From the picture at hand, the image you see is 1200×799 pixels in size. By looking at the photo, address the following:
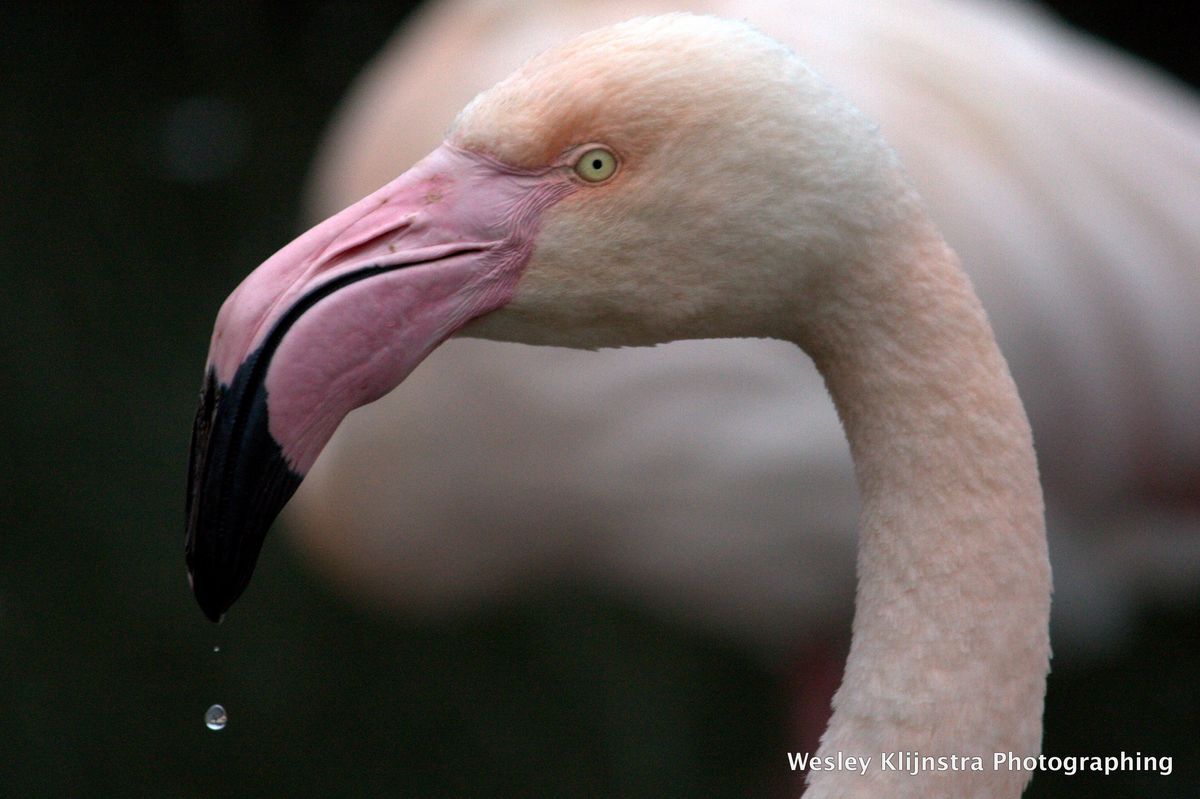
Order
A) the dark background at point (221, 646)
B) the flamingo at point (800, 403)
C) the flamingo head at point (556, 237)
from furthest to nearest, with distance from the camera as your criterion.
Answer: the dark background at point (221, 646)
the flamingo at point (800, 403)
the flamingo head at point (556, 237)

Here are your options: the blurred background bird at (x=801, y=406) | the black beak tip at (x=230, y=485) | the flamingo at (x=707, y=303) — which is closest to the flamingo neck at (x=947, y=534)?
the flamingo at (x=707, y=303)

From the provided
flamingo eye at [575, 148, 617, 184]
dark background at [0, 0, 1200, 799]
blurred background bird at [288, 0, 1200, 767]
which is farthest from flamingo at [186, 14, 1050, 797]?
dark background at [0, 0, 1200, 799]

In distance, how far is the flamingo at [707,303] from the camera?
142 centimetres

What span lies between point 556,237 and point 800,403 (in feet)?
6.64

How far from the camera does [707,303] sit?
149 centimetres

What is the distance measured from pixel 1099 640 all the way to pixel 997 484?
2.73 meters

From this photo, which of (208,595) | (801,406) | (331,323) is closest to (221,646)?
(801,406)

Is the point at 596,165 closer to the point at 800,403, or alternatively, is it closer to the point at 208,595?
the point at 208,595

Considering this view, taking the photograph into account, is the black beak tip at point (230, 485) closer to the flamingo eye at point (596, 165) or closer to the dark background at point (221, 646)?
the flamingo eye at point (596, 165)

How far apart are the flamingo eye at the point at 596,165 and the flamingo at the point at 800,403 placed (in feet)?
6.48

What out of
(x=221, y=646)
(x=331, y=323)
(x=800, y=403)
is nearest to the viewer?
(x=331, y=323)

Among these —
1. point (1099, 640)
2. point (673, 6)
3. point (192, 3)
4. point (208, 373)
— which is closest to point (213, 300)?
point (192, 3)

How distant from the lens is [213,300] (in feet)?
18.8

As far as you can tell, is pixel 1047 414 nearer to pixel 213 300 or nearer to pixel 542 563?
pixel 542 563
